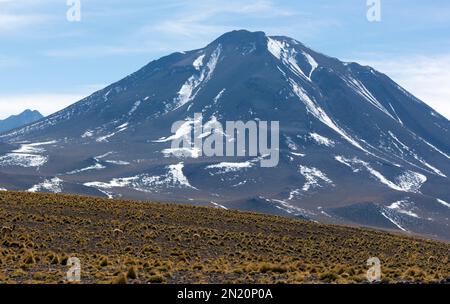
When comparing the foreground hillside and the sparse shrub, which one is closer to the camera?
the sparse shrub

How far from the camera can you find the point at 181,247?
3869 centimetres

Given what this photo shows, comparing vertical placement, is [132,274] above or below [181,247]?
above

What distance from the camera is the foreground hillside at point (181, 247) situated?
87.2ft

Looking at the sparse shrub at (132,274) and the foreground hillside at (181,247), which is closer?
the sparse shrub at (132,274)

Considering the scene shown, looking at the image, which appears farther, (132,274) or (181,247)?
(181,247)

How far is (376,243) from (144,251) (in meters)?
22.5

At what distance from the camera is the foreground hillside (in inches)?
1047
